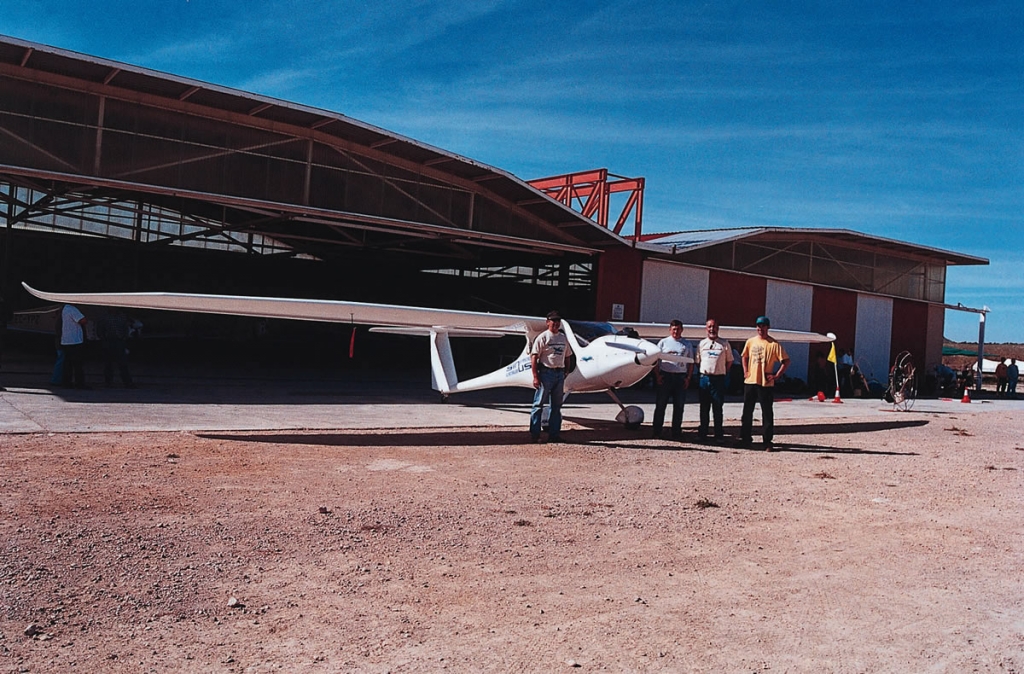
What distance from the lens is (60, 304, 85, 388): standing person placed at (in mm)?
14461

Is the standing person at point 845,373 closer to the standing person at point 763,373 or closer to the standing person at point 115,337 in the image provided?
the standing person at point 763,373

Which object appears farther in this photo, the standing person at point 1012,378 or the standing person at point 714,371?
the standing person at point 1012,378

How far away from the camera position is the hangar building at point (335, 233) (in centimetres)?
1562

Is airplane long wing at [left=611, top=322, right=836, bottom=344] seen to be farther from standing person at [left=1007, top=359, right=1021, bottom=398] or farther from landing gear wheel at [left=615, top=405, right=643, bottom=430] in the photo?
standing person at [left=1007, top=359, right=1021, bottom=398]

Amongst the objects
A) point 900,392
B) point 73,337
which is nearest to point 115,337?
point 73,337

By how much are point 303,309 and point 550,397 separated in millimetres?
3688

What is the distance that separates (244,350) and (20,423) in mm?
20953

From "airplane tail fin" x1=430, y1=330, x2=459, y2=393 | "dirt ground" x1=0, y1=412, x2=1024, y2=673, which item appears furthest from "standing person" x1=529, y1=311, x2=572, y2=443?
"airplane tail fin" x1=430, y1=330, x2=459, y2=393

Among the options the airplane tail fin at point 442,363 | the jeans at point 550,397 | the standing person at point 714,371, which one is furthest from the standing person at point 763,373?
the airplane tail fin at point 442,363

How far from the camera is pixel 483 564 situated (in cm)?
527

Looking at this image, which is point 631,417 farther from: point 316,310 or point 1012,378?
point 1012,378

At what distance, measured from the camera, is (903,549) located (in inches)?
241

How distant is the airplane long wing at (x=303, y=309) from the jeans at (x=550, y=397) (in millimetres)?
1855

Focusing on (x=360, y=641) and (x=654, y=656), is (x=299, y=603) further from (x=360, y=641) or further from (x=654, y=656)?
(x=654, y=656)
